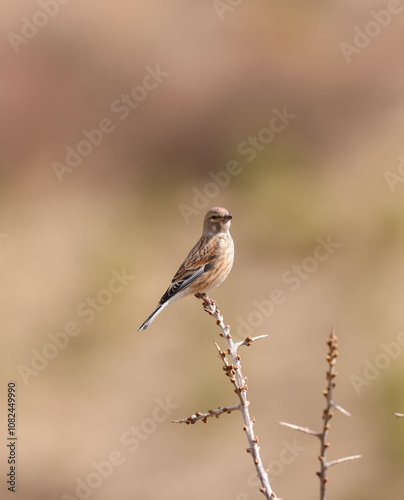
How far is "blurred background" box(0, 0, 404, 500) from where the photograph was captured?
50.1 ft

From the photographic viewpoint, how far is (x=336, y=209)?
22953 millimetres

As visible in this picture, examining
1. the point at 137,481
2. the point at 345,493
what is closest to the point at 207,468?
the point at 137,481

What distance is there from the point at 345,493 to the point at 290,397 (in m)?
2.91

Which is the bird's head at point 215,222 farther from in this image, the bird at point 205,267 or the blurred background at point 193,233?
the blurred background at point 193,233

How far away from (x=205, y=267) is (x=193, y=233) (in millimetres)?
14440

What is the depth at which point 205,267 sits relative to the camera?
24.0 feet

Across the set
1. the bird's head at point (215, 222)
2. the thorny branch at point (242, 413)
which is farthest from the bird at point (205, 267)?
the thorny branch at point (242, 413)

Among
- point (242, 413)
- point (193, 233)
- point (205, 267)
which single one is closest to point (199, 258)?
point (205, 267)

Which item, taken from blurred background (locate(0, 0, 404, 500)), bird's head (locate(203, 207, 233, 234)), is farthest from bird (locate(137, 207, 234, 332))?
blurred background (locate(0, 0, 404, 500))

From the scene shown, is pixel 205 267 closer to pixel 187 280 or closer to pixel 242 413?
pixel 187 280

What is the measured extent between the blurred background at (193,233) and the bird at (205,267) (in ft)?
24.2

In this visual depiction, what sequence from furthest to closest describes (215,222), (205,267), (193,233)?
(193,233)
(215,222)
(205,267)

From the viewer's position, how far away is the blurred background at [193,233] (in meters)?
15.3

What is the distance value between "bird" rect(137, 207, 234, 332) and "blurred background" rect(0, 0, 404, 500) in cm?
736
